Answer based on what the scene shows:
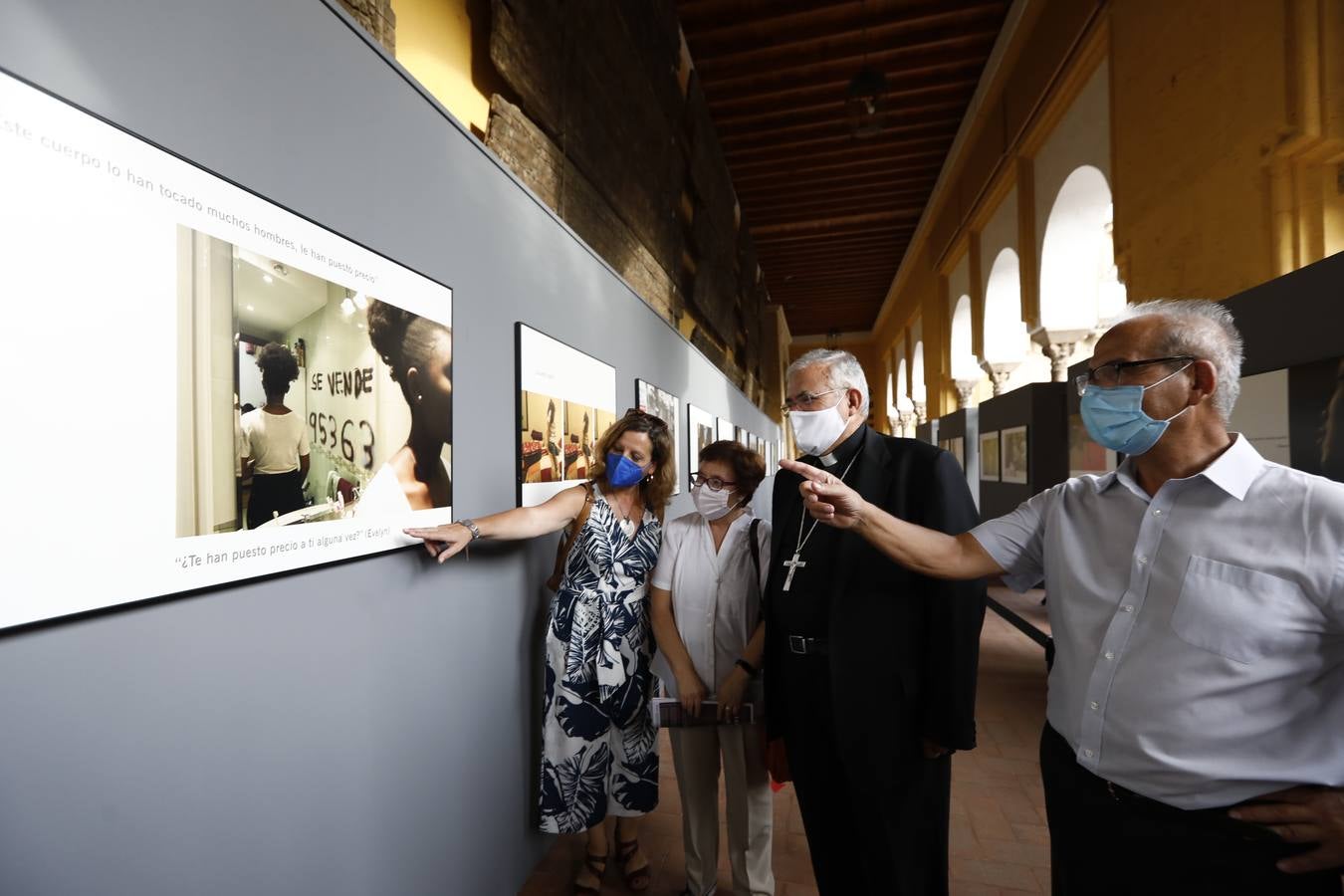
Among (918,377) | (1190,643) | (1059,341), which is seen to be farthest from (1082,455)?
(918,377)

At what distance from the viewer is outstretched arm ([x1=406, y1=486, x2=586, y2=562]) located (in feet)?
6.70

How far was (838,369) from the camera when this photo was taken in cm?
217

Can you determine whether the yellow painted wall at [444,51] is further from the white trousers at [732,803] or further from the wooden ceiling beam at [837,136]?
the wooden ceiling beam at [837,136]

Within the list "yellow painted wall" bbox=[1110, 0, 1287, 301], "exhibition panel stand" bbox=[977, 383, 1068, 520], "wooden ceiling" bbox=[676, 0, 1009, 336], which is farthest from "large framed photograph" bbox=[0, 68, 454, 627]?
"wooden ceiling" bbox=[676, 0, 1009, 336]

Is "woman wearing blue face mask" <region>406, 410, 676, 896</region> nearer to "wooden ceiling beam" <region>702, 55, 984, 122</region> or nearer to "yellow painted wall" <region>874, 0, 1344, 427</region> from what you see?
"yellow painted wall" <region>874, 0, 1344, 427</region>

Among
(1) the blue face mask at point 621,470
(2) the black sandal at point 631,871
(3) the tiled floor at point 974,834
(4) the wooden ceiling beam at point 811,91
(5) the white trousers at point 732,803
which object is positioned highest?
(4) the wooden ceiling beam at point 811,91

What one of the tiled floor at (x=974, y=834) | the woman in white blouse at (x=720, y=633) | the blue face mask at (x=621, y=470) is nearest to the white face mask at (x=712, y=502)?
the woman in white blouse at (x=720, y=633)

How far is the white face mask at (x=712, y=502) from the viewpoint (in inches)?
99.7

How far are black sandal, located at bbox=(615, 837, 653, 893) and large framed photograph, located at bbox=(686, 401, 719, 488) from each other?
3.63 metres

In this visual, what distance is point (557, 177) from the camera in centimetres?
349

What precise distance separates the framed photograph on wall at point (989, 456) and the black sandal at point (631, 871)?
5.72m

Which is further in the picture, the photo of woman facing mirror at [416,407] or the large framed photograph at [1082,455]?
the large framed photograph at [1082,455]

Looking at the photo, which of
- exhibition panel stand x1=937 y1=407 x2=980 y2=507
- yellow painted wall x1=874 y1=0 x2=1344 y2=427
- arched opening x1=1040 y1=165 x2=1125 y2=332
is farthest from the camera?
exhibition panel stand x1=937 y1=407 x2=980 y2=507

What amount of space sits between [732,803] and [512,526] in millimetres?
1499
